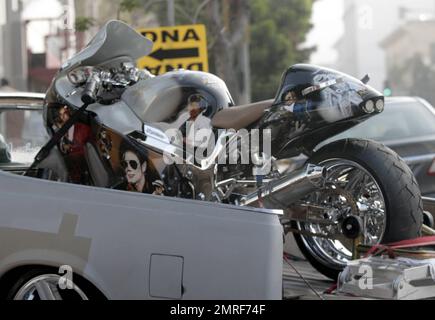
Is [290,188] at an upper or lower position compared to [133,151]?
lower

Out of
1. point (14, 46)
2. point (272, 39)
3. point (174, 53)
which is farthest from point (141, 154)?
point (272, 39)

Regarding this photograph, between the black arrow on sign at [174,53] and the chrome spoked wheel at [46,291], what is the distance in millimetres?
7069

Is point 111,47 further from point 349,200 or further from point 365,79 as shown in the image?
point 349,200

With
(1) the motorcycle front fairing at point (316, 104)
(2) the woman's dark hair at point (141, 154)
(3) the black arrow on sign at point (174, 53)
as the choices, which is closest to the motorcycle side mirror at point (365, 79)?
(1) the motorcycle front fairing at point (316, 104)

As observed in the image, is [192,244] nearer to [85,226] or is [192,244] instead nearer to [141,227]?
[141,227]

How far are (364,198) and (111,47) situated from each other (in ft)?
6.14

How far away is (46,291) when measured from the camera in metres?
3.76

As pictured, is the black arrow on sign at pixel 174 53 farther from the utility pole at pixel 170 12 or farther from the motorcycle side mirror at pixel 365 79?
the motorcycle side mirror at pixel 365 79

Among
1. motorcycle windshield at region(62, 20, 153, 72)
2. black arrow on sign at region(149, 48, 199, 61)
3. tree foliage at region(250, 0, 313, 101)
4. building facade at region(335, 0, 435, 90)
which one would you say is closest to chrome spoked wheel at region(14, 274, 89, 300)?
motorcycle windshield at region(62, 20, 153, 72)

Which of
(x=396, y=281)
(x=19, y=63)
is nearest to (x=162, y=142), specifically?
(x=396, y=281)

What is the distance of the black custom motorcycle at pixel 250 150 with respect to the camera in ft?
14.4

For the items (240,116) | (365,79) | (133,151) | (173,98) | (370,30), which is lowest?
(133,151)

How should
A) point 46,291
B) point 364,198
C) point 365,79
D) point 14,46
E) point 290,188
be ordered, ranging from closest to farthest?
point 46,291
point 290,188
point 364,198
point 365,79
point 14,46

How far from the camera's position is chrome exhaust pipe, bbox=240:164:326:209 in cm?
434
